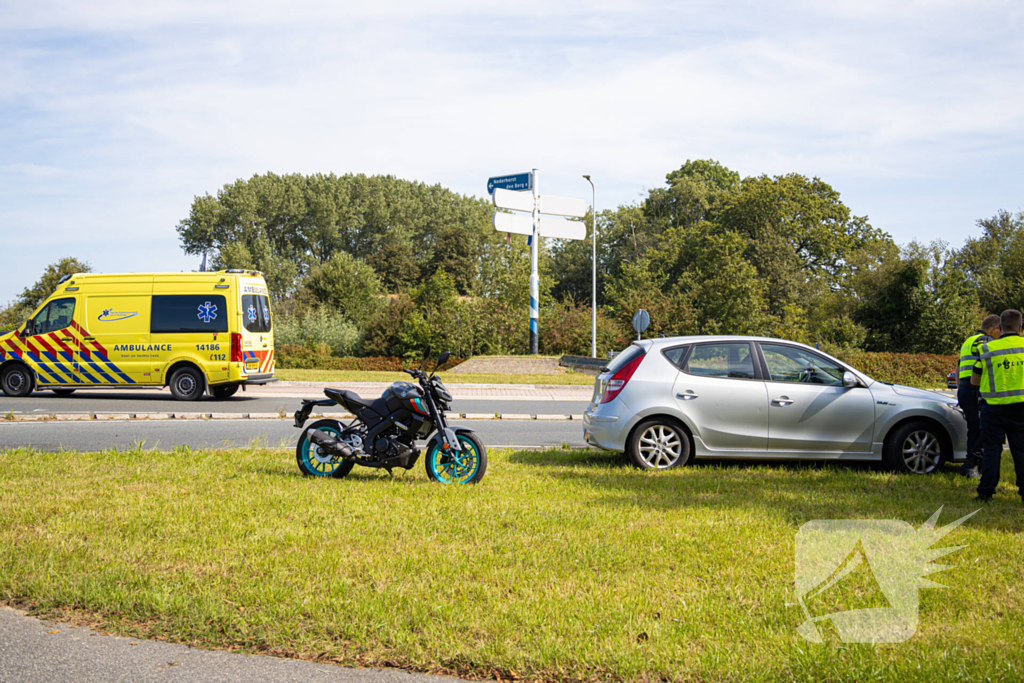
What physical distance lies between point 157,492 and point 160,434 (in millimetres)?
4923

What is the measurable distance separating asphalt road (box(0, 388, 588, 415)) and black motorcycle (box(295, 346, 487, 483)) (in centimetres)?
698

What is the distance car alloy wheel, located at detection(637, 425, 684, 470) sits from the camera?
27.7 feet

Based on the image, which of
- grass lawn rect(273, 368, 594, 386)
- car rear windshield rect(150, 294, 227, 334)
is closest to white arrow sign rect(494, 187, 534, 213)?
grass lawn rect(273, 368, 594, 386)

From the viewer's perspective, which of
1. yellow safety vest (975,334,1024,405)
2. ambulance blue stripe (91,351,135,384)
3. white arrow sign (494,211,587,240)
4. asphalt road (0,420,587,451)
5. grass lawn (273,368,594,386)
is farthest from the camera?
white arrow sign (494,211,587,240)

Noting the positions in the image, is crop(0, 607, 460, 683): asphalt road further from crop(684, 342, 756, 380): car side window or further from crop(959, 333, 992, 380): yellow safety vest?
crop(959, 333, 992, 380): yellow safety vest

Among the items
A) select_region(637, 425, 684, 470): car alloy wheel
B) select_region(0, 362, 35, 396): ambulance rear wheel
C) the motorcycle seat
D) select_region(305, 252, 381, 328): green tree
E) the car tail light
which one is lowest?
select_region(637, 425, 684, 470): car alloy wheel

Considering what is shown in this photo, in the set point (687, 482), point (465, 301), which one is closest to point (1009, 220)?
point (465, 301)

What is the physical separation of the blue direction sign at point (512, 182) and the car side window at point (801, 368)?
23139 mm

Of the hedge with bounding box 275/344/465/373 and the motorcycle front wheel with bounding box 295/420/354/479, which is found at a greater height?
the hedge with bounding box 275/344/465/373

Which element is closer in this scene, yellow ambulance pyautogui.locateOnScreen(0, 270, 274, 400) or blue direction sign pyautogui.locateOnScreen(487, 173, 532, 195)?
yellow ambulance pyautogui.locateOnScreen(0, 270, 274, 400)

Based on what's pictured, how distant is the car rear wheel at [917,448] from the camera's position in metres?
8.33

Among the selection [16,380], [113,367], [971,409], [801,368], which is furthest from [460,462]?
[16,380]

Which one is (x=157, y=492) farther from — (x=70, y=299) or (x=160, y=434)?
(x=70, y=299)

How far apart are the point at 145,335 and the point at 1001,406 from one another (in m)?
16.4
